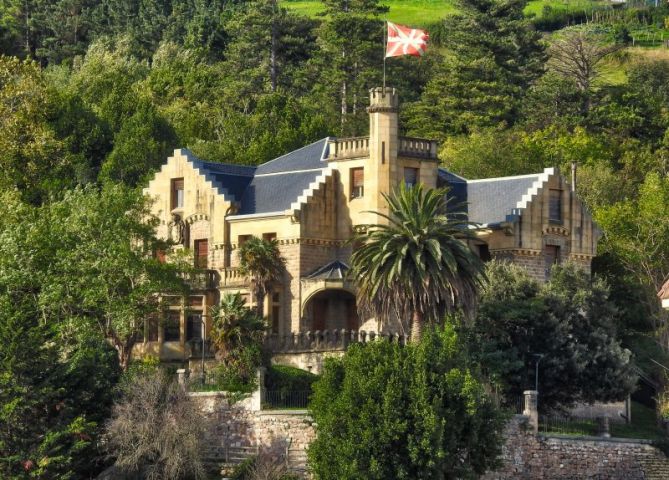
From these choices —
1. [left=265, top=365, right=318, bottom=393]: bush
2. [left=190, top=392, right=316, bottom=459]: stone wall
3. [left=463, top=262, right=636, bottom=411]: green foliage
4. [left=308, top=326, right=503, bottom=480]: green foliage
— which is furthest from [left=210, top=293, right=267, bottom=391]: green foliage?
[left=463, top=262, right=636, bottom=411]: green foliage

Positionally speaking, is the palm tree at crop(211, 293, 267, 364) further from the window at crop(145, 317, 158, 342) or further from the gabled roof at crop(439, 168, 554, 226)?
the gabled roof at crop(439, 168, 554, 226)

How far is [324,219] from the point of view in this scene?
84375mm

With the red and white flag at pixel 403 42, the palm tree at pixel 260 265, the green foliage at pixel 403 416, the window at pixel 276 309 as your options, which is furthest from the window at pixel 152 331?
the green foliage at pixel 403 416

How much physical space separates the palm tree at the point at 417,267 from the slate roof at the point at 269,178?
10.3 metres

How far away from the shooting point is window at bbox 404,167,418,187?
276 ft

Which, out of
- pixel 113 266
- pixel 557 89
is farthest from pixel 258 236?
pixel 557 89

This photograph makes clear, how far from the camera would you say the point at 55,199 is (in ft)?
328

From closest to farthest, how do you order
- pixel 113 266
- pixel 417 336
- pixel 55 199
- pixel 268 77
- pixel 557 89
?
pixel 417 336, pixel 113 266, pixel 55 199, pixel 557 89, pixel 268 77

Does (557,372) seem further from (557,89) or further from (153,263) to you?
(557,89)

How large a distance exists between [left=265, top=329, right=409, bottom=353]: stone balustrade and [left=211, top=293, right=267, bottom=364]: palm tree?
1.98 metres

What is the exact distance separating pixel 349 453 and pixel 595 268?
32.1 meters

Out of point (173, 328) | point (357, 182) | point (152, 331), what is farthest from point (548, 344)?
point (152, 331)

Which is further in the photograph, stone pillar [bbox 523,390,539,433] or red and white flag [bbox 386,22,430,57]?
red and white flag [bbox 386,22,430,57]

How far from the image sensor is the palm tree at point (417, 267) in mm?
75188
